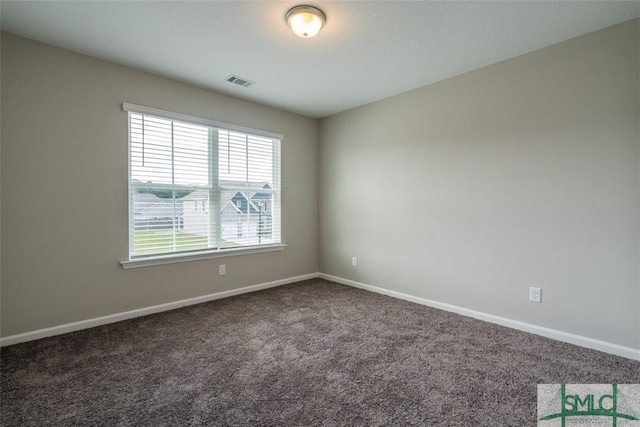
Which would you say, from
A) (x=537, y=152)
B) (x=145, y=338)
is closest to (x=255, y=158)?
(x=145, y=338)

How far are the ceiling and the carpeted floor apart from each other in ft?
8.25

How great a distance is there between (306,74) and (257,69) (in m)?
0.50

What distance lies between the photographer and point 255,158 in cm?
404

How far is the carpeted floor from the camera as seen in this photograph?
1.65 meters

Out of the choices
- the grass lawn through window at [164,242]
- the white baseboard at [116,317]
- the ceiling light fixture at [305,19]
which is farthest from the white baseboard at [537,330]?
the ceiling light fixture at [305,19]

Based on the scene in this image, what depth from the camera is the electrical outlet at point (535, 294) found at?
2.66 m

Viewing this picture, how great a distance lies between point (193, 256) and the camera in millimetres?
3428

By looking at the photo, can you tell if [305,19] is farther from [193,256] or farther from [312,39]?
[193,256]

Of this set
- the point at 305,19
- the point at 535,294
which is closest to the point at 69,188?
the point at 305,19

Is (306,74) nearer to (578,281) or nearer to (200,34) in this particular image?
(200,34)

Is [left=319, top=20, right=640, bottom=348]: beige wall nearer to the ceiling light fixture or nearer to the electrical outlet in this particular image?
the electrical outlet

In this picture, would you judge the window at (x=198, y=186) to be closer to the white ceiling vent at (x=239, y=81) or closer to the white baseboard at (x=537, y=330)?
the white ceiling vent at (x=239, y=81)

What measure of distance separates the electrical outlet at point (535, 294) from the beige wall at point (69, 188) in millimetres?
3452

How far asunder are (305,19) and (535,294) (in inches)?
117
